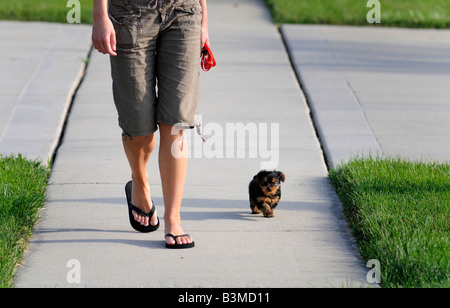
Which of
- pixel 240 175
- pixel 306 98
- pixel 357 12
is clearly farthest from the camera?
pixel 357 12

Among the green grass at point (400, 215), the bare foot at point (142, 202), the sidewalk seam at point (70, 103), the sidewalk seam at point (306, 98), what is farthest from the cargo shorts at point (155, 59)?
the sidewalk seam at point (306, 98)

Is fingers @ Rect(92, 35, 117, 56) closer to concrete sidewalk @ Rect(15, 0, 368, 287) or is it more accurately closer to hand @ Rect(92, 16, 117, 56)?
hand @ Rect(92, 16, 117, 56)

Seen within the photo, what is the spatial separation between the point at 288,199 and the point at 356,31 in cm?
638

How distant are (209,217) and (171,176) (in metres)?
0.67

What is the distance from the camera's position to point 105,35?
415 cm

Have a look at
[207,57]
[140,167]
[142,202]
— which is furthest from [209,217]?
[207,57]

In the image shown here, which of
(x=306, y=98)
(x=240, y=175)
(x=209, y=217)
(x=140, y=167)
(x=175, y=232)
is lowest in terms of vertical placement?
(x=306, y=98)

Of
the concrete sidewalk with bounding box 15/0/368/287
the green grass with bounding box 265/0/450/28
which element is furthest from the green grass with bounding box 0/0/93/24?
the concrete sidewalk with bounding box 15/0/368/287

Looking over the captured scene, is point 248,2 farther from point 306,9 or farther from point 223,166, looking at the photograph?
point 223,166

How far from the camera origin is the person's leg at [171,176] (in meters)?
4.43

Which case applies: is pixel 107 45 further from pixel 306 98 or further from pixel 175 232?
pixel 306 98

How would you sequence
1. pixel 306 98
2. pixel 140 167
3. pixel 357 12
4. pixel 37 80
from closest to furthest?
pixel 140 167
pixel 306 98
pixel 37 80
pixel 357 12

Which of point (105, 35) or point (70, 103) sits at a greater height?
point (105, 35)
